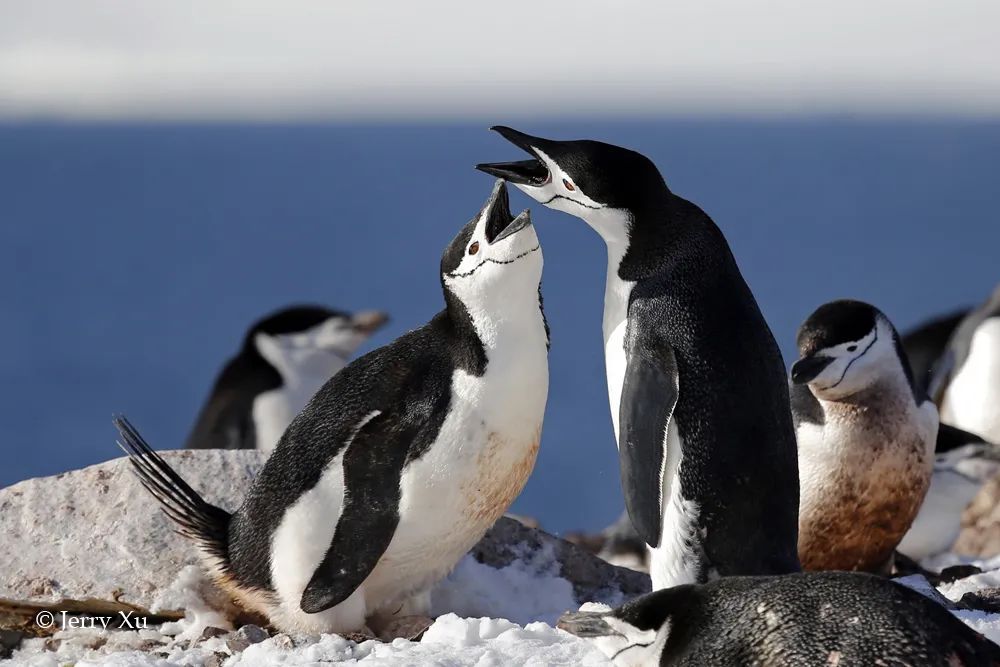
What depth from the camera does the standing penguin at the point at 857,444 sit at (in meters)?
4.56

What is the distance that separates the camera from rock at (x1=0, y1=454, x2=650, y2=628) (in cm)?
404

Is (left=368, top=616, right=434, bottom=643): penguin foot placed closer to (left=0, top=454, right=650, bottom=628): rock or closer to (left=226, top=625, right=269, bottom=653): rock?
(left=226, top=625, right=269, bottom=653): rock

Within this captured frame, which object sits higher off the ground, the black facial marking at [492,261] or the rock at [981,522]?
the black facial marking at [492,261]

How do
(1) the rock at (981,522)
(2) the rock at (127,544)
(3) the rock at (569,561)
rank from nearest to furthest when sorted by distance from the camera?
(2) the rock at (127,544) < (3) the rock at (569,561) < (1) the rock at (981,522)

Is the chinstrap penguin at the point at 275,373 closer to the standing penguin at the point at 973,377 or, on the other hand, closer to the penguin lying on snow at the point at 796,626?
the standing penguin at the point at 973,377

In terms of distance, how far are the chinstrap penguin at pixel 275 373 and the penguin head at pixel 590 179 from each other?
4097 millimetres

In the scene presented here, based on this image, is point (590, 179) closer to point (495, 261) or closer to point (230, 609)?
point (495, 261)

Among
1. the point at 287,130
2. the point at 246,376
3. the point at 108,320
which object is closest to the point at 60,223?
the point at 108,320

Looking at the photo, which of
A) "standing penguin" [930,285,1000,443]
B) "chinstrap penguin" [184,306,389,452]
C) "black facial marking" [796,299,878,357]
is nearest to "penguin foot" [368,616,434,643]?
"black facial marking" [796,299,878,357]

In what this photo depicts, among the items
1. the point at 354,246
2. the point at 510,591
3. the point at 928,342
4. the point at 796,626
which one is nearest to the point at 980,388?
the point at 928,342

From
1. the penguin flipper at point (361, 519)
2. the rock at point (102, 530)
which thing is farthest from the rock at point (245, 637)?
the rock at point (102, 530)

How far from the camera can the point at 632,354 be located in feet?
11.6

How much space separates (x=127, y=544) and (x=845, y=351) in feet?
7.23

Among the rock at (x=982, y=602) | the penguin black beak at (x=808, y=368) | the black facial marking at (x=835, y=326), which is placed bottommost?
the rock at (x=982, y=602)
